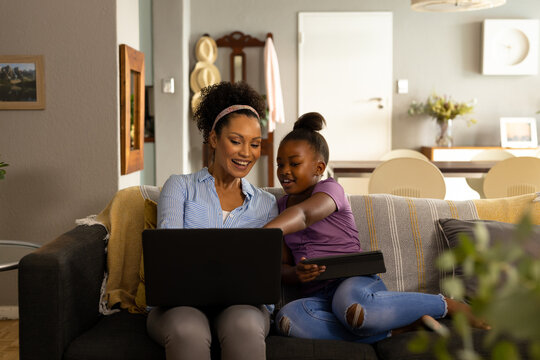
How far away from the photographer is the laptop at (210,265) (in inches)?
63.1

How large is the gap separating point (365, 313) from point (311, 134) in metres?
0.70

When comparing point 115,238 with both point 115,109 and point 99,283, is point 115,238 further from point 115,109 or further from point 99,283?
point 115,109

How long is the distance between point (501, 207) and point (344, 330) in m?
0.86

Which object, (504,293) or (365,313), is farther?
(365,313)

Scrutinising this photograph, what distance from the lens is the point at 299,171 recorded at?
6.91 ft

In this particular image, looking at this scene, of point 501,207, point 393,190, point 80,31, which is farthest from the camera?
point 393,190

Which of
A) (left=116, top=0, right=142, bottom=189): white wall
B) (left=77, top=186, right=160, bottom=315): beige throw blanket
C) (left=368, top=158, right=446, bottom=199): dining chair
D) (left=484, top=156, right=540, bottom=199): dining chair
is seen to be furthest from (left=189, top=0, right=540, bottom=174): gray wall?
(left=77, top=186, right=160, bottom=315): beige throw blanket

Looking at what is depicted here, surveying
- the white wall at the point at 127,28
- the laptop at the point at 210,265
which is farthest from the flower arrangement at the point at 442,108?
the laptop at the point at 210,265

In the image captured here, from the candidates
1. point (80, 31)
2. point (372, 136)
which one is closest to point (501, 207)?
point (80, 31)

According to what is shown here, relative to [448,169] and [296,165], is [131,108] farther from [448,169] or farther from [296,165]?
[448,169]

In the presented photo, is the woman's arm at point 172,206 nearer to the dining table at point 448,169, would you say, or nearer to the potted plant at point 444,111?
the dining table at point 448,169

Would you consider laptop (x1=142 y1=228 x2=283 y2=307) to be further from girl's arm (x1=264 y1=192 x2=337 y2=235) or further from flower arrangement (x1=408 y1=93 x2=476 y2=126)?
flower arrangement (x1=408 y1=93 x2=476 y2=126)

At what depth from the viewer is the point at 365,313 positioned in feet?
5.85

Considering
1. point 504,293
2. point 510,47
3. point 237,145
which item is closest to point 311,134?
point 237,145
